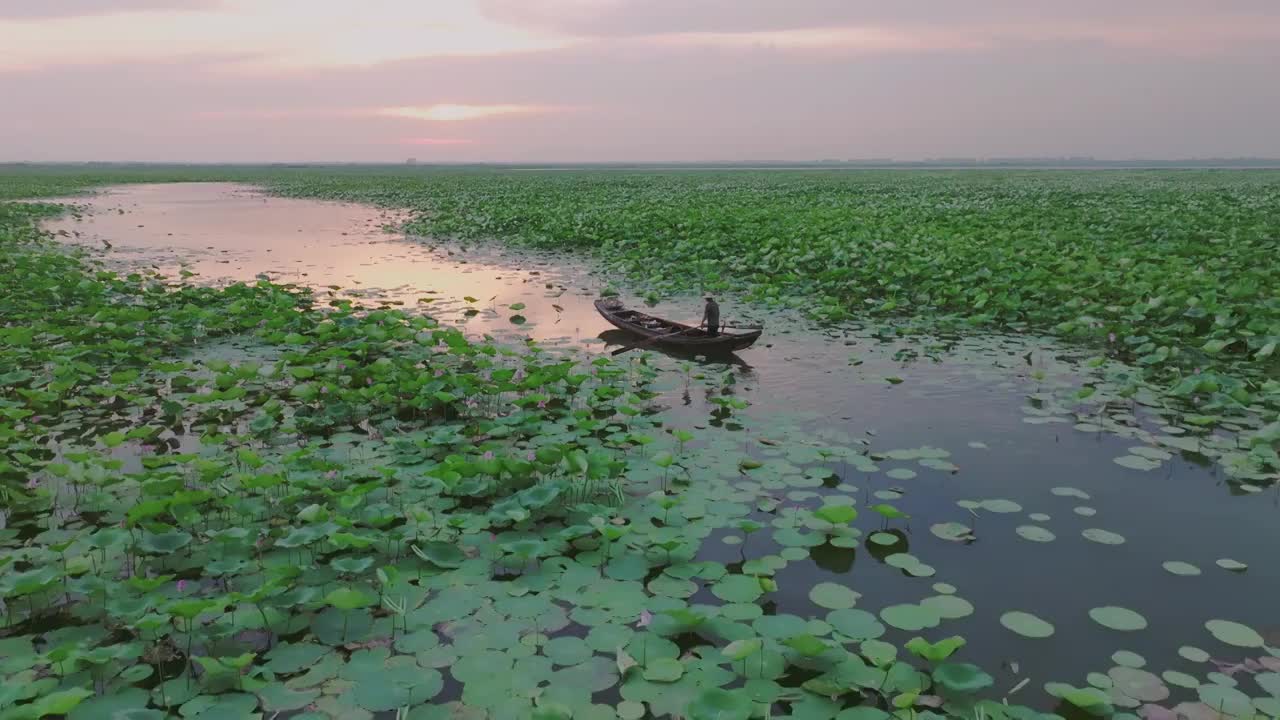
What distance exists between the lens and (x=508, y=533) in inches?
171

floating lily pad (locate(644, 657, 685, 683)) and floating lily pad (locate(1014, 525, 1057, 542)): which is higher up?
floating lily pad (locate(644, 657, 685, 683))

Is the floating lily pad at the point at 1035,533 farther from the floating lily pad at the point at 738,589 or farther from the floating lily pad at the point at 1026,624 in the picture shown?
the floating lily pad at the point at 738,589

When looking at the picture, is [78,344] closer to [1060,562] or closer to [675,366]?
[675,366]

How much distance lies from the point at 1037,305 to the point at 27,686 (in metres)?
10.7

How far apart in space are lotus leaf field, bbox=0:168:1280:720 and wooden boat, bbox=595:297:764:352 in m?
0.52

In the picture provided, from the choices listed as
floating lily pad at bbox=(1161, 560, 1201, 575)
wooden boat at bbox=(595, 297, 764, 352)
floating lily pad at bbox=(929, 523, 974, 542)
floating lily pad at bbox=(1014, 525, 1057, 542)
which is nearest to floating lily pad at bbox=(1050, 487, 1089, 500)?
floating lily pad at bbox=(1014, 525, 1057, 542)

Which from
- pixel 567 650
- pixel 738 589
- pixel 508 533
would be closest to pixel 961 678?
pixel 738 589

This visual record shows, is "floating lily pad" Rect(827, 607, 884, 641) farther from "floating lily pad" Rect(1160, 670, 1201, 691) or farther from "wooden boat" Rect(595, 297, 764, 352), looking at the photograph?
"wooden boat" Rect(595, 297, 764, 352)

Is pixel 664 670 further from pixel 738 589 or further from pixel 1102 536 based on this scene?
pixel 1102 536

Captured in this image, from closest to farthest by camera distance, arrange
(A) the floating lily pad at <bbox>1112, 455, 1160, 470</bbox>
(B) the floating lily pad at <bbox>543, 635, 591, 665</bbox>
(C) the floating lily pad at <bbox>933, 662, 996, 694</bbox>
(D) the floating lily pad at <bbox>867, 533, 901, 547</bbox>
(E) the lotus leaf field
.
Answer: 1. (C) the floating lily pad at <bbox>933, 662, 996, 694</bbox>
2. (E) the lotus leaf field
3. (B) the floating lily pad at <bbox>543, 635, 591, 665</bbox>
4. (D) the floating lily pad at <bbox>867, 533, 901, 547</bbox>
5. (A) the floating lily pad at <bbox>1112, 455, 1160, 470</bbox>

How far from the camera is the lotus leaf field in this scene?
2992 mm

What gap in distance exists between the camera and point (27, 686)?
9.33 feet

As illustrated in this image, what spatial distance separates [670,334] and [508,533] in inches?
187

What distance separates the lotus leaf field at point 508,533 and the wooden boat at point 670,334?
52cm
